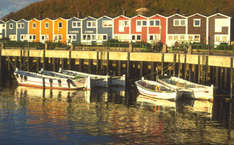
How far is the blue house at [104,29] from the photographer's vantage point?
278 ft

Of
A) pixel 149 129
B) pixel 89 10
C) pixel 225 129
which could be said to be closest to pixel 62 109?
pixel 149 129

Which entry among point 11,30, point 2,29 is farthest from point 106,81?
point 2,29

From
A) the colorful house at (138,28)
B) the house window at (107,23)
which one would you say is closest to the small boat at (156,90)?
the colorful house at (138,28)

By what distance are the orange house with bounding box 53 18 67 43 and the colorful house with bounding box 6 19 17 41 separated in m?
12.3

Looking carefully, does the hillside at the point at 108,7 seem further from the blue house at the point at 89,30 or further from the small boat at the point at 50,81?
the small boat at the point at 50,81

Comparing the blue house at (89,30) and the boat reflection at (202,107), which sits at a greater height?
the blue house at (89,30)

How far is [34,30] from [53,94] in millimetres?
44019

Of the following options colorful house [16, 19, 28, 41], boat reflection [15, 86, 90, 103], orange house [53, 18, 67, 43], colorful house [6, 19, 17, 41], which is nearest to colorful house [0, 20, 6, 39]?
colorful house [6, 19, 17, 41]

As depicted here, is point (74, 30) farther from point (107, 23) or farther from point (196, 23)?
point (196, 23)

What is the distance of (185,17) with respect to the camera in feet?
254

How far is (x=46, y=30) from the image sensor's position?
92.1 m

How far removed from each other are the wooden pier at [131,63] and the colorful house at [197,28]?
16316 millimetres

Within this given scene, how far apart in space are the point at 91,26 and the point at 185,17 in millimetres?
20493

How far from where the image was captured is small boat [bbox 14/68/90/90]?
5659 cm
